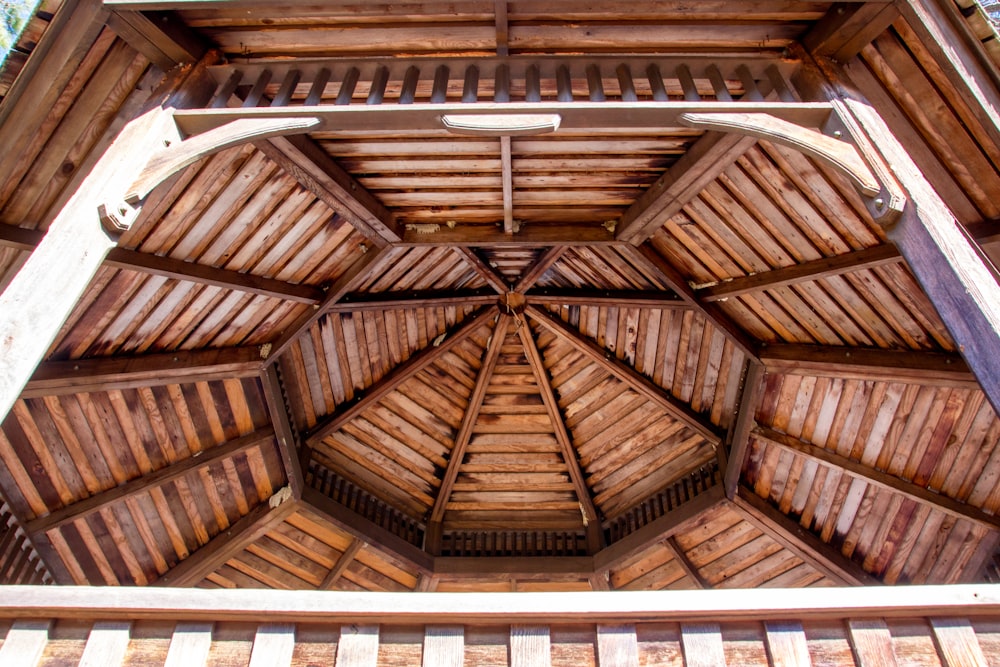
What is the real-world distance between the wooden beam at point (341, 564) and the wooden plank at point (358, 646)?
21.8 ft

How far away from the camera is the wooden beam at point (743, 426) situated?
8500 millimetres

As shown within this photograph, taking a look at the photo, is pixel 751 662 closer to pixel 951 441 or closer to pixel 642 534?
pixel 951 441

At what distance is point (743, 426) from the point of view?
8.76 metres

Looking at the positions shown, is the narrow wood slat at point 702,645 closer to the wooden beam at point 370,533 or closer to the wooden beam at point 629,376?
the wooden beam at point 629,376

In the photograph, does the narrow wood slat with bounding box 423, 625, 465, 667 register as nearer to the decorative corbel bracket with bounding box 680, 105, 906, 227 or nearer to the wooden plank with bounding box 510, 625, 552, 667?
the wooden plank with bounding box 510, 625, 552, 667

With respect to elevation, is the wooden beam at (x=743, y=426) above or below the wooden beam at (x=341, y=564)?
above

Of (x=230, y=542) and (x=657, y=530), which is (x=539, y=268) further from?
(x=230, y=542)

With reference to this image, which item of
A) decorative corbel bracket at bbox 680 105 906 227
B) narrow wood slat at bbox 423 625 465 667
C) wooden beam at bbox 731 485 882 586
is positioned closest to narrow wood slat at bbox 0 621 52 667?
narrow wood slat at bbox 423 625 465 667

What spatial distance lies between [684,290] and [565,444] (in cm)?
362

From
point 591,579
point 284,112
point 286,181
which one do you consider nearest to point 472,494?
point 591,579

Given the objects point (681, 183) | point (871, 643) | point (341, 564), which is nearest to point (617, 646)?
point (871, 643)

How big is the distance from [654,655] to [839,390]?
5.45m

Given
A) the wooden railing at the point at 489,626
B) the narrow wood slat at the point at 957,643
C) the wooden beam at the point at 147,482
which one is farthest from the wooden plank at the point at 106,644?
the wooden beam at the point at 147,482

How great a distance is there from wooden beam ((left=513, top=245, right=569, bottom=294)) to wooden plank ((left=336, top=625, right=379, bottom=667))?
590 cm
